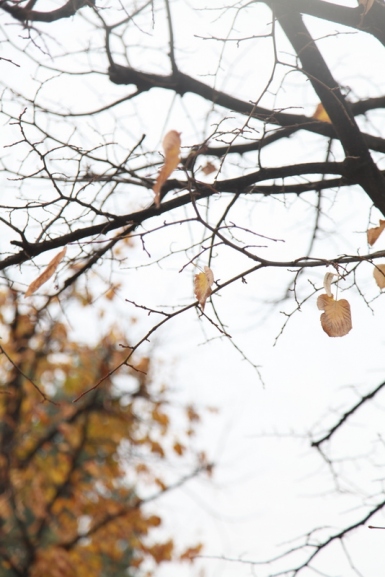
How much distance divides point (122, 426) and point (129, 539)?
1.36 m

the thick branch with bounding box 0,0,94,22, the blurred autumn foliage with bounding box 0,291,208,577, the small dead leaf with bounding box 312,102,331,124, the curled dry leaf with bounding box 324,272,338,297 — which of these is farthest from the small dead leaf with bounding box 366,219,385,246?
the blurred autumn foliage with bounding box 0,291,208,577

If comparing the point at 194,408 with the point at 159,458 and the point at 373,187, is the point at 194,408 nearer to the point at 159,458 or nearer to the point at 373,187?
the point at 159,458

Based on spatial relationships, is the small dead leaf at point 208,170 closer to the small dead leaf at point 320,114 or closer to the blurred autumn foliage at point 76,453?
the small dead leaf at point 320,114

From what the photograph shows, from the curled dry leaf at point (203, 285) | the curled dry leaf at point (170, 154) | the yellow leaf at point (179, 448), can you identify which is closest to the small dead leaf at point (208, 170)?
the curled dry leaf at point (203, 285)

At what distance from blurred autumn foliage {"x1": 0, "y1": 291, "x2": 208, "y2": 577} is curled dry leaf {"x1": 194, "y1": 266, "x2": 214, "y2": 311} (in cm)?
409

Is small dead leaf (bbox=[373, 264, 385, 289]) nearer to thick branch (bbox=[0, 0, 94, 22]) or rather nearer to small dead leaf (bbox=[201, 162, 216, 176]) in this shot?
small dead leaf (bbox=[201, 162, 216, 176])

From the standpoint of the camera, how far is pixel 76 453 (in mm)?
6246

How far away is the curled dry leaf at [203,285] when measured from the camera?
5.51 ft

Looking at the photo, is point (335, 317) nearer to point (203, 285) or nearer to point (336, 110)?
point (203, 285)

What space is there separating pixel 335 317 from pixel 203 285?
1.46 ft

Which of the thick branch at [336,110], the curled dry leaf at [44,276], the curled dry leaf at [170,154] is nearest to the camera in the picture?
the curled dry leaf at [170,154]

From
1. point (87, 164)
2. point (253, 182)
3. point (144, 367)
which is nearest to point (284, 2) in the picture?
point (253, 182)

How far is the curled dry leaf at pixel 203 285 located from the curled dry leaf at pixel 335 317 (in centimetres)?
39

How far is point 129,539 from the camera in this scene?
6367 mm
